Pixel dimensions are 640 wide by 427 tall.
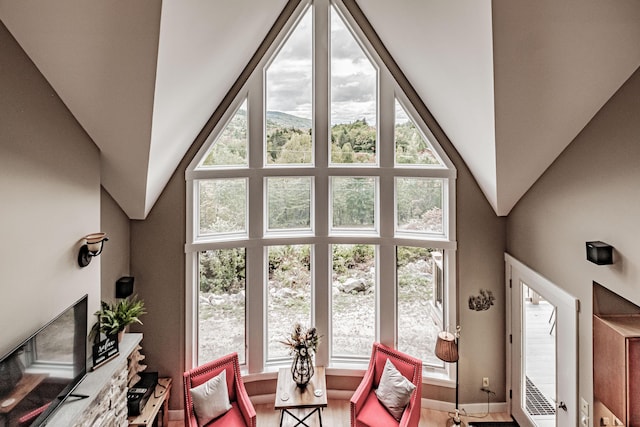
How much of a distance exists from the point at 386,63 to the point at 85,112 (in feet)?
10.7

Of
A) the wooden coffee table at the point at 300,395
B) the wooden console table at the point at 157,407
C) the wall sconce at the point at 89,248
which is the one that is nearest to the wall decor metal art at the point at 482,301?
the wooden coffee table at the point at 300,395

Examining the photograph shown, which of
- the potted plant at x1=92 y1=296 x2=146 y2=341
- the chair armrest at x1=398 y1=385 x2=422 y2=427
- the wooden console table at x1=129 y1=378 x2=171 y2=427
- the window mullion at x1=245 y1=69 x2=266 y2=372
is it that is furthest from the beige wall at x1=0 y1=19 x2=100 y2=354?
the chair armrest at x1=398 y1=385 x2=422 y2=427

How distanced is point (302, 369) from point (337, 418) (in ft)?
2.78

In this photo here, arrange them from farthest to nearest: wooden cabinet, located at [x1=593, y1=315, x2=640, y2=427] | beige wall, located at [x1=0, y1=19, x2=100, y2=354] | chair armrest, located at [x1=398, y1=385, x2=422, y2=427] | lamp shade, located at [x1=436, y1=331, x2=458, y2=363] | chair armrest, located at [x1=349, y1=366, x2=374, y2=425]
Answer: lamp shade, located at [x1=436, y1=331, x2=458, y2=363]
chair armrest, located at [x1=349, y1=366, x2=374, y2=425]
chair armrest, located at [x1=398, y1=385, x2=422, y2=427]
wooden cabinet, located at [x1=593, y1=315, x2=640, y2=427]
beige wall, located at [x1=0, y1=19, x2=100, y2=354]

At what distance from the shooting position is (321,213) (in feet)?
17.6

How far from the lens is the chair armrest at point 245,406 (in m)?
4.41

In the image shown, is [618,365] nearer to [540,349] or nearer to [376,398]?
[540,349]

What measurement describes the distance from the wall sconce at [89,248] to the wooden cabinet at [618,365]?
13.1 ft

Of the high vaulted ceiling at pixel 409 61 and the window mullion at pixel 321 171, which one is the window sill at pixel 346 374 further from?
the high vaulted ceiling at pixel 409 61

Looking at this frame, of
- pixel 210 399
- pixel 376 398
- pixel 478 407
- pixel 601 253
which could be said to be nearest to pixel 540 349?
pixel 478 407

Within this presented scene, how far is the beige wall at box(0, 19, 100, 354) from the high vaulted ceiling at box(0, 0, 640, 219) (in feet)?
0.54

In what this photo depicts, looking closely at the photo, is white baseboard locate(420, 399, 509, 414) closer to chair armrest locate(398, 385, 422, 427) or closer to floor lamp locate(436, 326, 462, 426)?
floor lamp locate(436, 326, 462, 426)

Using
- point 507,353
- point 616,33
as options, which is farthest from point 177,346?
point 616,33

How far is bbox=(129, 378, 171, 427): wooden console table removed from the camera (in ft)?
14.1
